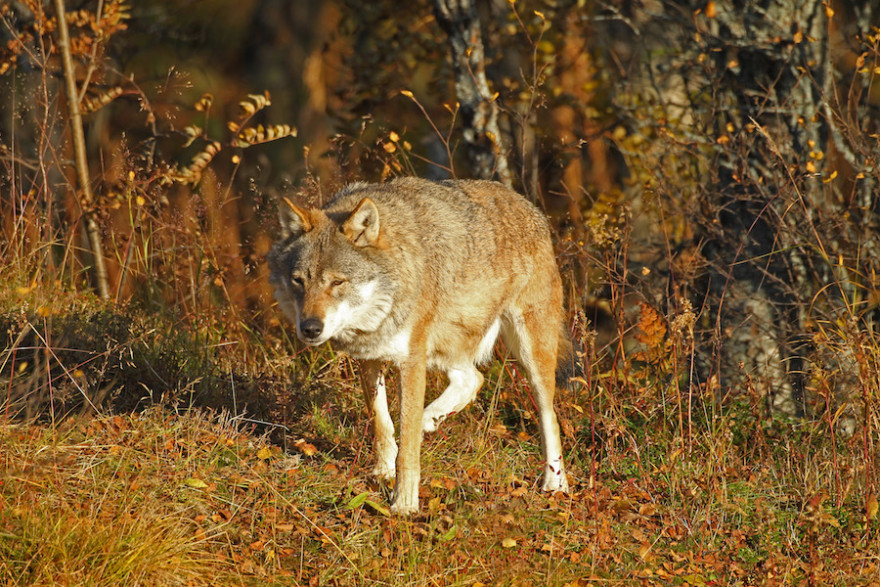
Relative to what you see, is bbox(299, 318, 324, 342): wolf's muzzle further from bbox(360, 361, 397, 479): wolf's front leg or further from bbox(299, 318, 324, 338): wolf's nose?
bbox(360, 361, 397, 479): wolf's front leg

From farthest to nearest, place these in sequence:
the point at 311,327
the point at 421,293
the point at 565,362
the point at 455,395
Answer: the point at 565,362 < the point at 455,395 < the point at 421,293 < the point at 311,327

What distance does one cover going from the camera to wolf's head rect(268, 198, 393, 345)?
4750 millimetres

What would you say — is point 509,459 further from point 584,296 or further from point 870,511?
point 870,511

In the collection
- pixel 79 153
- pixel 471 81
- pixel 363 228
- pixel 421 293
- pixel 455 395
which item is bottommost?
pixel 455 395

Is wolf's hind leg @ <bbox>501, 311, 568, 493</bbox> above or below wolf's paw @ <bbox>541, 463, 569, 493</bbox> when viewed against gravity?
above

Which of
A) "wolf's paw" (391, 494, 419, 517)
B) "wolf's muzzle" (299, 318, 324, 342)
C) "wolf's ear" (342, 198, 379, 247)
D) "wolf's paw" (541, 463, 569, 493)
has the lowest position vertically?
"wolf's paw" (541, 463, 569, 493)

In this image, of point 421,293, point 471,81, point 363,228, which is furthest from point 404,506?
point 471,81

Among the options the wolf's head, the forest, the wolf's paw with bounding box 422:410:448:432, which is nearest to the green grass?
the forest

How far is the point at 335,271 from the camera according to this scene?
15.7ft

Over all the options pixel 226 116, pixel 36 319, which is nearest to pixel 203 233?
pixel 36 319

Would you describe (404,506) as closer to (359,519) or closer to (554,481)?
(359,519)

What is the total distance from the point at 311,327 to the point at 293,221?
743 mm

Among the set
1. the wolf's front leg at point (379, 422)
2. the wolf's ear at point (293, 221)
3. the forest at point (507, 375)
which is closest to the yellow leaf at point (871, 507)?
the forest at point (507, 375)

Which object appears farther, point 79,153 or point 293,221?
point 79,153
